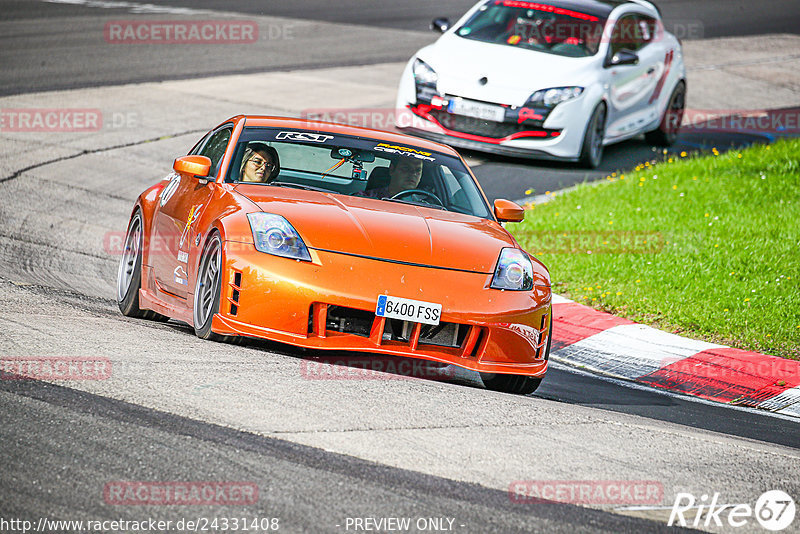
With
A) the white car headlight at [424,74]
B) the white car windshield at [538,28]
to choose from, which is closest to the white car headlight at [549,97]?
the white car windshield at [538,28]

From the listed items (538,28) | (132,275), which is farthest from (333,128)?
(538,28)

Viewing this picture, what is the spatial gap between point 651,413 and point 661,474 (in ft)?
6.52

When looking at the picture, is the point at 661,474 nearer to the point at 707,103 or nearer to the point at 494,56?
the point at 494,56

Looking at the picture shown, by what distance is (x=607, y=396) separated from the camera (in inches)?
291

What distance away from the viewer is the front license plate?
6.29 m

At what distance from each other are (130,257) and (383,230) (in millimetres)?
2304

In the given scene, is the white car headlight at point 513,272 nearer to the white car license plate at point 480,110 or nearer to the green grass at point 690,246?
the green grass at point 690,246

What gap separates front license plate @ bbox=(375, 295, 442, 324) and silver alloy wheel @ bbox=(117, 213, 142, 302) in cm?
236

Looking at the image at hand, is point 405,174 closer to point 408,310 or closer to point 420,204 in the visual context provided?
point 420,204

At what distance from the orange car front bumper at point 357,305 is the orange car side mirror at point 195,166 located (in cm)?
104

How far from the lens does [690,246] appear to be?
36.2ft

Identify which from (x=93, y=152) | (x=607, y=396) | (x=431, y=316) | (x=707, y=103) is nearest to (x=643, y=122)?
(x=707, y=103)

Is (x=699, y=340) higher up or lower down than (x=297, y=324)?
lower down

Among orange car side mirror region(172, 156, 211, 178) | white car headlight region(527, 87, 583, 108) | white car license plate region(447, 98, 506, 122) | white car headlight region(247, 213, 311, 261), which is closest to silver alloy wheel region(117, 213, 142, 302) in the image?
orange car side mirror region(172, 156, 211, 178)
